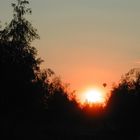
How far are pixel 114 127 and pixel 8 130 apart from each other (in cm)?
2457

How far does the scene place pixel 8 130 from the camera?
44281 millimetres

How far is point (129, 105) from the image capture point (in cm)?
6219

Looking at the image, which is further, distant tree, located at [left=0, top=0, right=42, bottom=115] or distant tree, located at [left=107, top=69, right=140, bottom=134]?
distant tree, located at [left=107, top=69, right=140, bottom=134]

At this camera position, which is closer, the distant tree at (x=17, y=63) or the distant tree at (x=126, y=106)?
the distant tree at (x=17, y=63)

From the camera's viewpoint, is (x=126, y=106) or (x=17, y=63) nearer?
(x=17, y=63)

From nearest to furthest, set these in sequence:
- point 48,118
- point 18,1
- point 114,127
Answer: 1. point 18,1
2. point 48,118
3. point 114,127

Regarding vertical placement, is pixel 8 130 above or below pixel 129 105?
below

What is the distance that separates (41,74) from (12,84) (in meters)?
6.42

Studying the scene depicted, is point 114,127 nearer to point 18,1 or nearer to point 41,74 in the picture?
point 41,74

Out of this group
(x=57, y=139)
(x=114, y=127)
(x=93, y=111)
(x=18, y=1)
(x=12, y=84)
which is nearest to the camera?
(x=12, y=84)

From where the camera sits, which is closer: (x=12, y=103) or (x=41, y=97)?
(x=12, y=103)

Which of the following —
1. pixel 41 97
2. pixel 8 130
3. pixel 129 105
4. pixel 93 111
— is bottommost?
pixel 8 130

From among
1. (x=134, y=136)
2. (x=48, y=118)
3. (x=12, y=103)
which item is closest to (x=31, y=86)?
(x=12, y=103)

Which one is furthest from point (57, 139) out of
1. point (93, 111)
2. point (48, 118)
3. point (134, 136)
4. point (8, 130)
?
point (93, 111)
